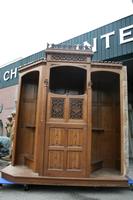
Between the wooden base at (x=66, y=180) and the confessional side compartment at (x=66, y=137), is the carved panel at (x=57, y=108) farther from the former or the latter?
the wooden base at (x=66, y=180)

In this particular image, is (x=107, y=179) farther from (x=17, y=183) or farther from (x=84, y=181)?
(x=17, y=183)

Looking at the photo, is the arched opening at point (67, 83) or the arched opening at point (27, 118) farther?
the arched opening at point (67, 83)

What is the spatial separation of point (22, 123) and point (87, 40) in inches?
197

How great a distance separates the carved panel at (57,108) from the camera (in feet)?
14.9

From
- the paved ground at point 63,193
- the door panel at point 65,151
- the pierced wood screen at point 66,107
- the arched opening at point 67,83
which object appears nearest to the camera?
the paved ground at point 63,193

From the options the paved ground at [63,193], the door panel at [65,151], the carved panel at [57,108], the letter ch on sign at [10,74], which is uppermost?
→ the letter ch on sign at [10,74]

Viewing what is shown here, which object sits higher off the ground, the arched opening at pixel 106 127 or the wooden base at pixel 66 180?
the arched opening at pixel 106 127

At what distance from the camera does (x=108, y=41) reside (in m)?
8.38

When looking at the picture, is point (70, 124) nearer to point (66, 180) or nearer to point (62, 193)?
point (66, 180)

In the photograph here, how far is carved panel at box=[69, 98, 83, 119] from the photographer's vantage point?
457 cm

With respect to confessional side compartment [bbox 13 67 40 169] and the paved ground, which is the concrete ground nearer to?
the paved ground

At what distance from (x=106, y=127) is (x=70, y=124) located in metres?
1.45

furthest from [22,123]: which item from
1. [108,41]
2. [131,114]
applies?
[131,114]

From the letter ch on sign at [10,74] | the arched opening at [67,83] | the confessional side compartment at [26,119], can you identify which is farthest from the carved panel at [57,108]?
the letter ch on sign at [10,74]
